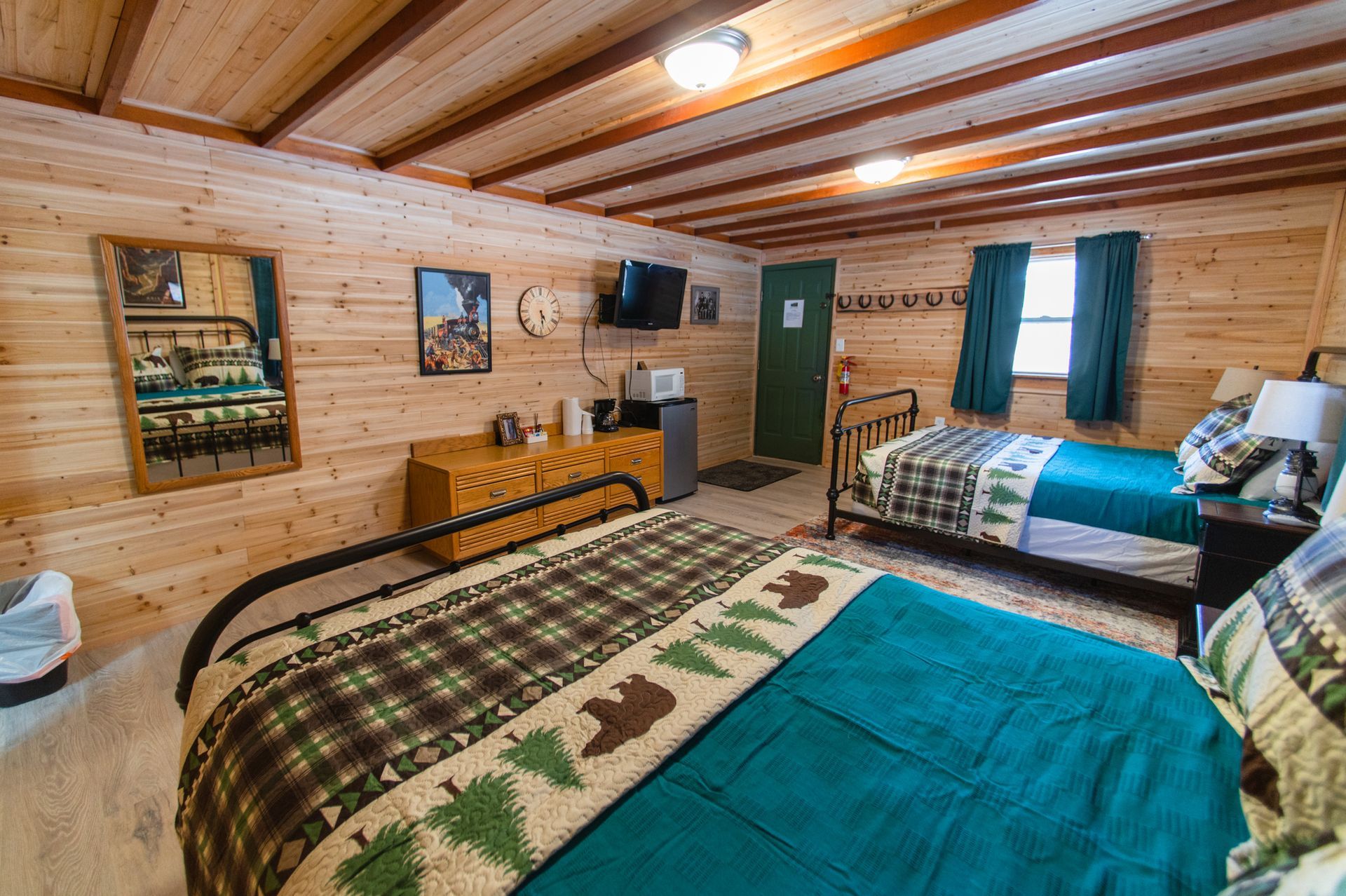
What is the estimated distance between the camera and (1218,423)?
322cm

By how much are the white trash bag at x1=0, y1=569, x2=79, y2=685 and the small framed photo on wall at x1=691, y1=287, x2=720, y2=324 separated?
4680 mm

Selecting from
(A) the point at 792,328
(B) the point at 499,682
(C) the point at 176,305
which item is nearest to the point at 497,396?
(C) the point at 176,305

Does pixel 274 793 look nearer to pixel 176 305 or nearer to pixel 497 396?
pixel 176 305

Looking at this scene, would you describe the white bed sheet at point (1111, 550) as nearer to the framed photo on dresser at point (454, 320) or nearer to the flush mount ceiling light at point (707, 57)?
the flush mount ceiling light at point (707, 57)

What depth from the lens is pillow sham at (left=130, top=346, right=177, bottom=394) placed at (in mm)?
2590

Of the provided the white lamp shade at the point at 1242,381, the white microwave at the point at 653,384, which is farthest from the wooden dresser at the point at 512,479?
the white lamp shade at the point at 1242,381

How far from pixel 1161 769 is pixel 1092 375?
172 inches

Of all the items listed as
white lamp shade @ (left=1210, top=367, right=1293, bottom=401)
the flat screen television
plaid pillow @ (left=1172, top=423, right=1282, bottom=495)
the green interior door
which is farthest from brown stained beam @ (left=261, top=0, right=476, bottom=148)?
white lamp shade @ (left=1210, top=367, right=1293, bottom=401)

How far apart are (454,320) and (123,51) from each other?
193cm

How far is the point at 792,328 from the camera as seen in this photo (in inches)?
243

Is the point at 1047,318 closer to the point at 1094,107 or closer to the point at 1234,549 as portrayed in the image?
the point at 1094,107

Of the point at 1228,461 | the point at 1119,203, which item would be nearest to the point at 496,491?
the point at 1228,461

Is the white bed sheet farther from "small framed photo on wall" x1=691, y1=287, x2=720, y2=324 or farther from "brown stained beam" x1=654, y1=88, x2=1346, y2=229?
"small framed photo on wall" x1=691, y1=287, x2=720, y2=324

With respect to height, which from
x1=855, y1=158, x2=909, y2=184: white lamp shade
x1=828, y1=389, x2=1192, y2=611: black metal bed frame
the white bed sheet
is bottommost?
x1=828, y1=389, x2=1192, y2=611: black metal bed frame
